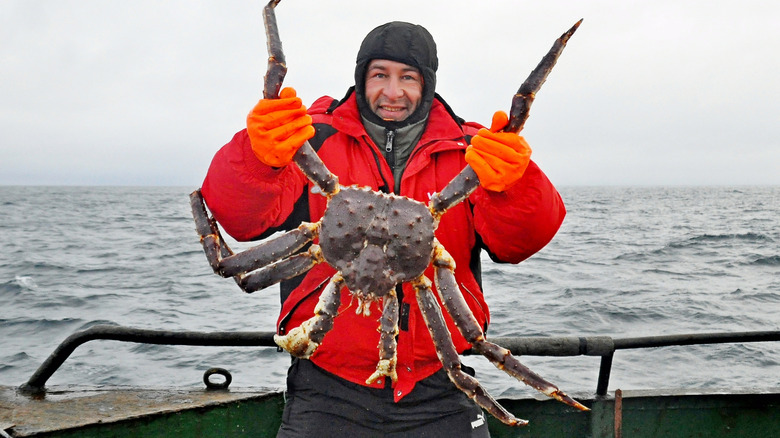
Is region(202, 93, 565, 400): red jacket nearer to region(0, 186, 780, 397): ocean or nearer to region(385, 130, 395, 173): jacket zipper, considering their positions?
region(385, 130, 395, 173): jacket zipper

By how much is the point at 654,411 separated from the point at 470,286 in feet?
4.98

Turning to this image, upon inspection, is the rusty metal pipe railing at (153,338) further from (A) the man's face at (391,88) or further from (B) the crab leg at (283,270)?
(A) the man's face at (391,88)

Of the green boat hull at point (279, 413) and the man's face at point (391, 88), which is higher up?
the man's face at point (391, 88)

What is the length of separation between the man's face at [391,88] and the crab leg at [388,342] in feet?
2.74

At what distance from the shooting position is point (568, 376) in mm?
6797

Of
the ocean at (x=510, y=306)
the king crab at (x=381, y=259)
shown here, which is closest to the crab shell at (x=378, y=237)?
the king crab at (x=381, y=259)

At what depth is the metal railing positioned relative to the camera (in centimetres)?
314

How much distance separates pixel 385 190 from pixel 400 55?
0.58 m

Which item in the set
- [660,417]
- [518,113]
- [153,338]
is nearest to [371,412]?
[518,113]

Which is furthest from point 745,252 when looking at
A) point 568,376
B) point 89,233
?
point 89,233

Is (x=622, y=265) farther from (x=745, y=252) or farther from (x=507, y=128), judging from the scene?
(x=507, y=128)

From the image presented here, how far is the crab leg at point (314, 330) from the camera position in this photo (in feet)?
7.63

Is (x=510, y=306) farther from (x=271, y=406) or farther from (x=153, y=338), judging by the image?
(x=153, y=338)

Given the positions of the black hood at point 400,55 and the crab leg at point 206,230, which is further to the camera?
the black hood at point 400,55
